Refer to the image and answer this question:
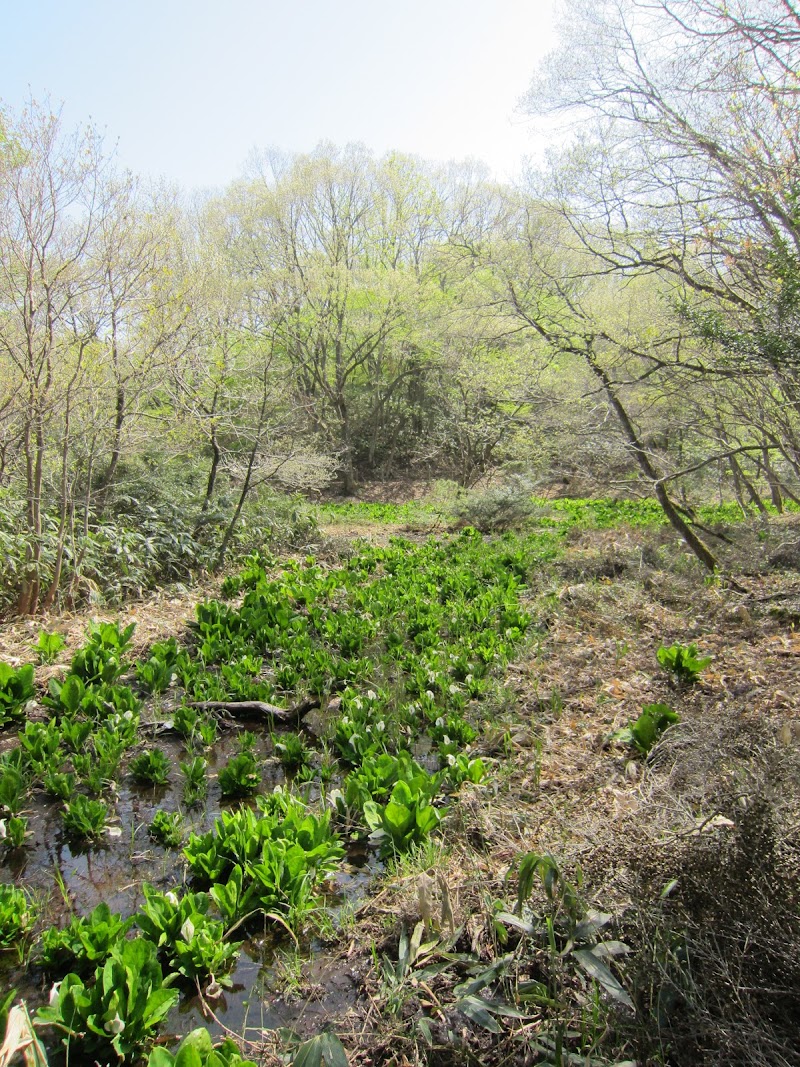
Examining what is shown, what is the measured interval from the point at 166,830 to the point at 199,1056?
1.71 metres

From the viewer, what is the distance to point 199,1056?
1875 millimetres

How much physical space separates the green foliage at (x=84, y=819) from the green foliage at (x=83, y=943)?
2.96ft

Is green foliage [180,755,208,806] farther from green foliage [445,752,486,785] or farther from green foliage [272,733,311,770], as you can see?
green foliage [445,752,486,785]

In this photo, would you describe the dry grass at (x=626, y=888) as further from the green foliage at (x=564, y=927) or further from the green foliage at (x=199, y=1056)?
the green foliage at (x=199, y=1056)

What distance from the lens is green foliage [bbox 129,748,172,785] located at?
158 inches

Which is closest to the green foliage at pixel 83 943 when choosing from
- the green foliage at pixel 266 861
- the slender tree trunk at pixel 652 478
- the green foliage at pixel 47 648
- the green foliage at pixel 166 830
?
the green foliage at pixel 266 861

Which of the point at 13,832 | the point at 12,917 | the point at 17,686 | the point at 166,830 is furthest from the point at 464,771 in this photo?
the point at 17,686

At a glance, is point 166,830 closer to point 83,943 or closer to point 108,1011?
point 83,943

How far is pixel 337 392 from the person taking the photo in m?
24.0

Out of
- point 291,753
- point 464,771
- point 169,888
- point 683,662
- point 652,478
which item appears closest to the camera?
point 169,888

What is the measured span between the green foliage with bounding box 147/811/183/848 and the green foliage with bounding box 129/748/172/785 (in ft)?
1.75

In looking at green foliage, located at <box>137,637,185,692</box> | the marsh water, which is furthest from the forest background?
the marsh water

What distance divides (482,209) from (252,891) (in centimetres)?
2726

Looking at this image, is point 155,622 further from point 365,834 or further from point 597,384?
point 597,384
